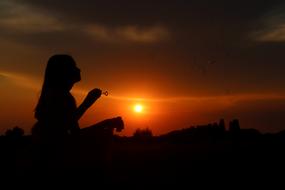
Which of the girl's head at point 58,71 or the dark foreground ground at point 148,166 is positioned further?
the girl's head at point 58,71

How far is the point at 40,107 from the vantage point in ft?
22.7

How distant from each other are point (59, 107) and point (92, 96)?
530 mm

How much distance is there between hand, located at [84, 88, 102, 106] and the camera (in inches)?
277

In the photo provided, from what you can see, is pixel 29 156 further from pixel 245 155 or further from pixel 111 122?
pixel 245 155

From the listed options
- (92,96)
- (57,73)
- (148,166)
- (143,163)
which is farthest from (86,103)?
(143,163)

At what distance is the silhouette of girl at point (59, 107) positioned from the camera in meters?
6.64

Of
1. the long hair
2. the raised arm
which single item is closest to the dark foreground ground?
the raised arm

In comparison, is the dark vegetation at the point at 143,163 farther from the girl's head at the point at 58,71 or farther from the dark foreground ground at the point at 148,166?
the girl's head at the point at 58,71

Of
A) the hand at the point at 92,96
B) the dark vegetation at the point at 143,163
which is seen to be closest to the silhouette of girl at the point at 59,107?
the hand at the point at 92,96

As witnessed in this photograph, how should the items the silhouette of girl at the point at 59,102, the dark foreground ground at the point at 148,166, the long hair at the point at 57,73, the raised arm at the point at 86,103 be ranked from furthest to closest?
the long hair at the point at 57,73, the raised arm at the point at 86,103, the silhouette of girl at the point at 59,102, the dark foreground ground at the point at 148,166

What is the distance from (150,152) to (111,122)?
6.93m

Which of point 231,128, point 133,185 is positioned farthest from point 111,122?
point 231,128

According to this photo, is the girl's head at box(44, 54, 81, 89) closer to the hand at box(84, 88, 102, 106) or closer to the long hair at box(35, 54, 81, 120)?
Answer: the long hair at box(35, 54, 81, 120)

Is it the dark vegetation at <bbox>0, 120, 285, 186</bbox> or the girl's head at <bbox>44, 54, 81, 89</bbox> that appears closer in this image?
the dark vegetation at <bbox>0, 120, 285, 186</bbox>
